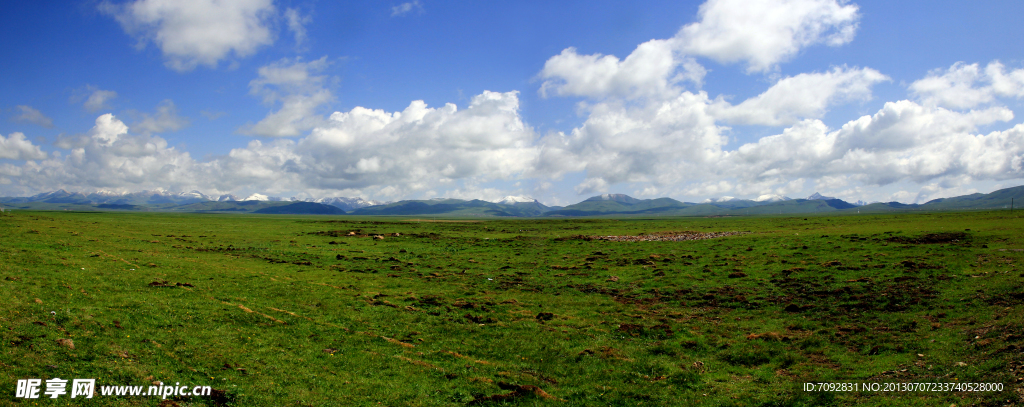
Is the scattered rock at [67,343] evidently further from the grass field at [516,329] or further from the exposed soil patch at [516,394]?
the exposed soil patch at [516,394]

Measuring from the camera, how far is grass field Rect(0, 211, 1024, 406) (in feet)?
45.5

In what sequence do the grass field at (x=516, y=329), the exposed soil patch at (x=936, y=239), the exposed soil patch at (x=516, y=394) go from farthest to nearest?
1. the exposed soil patch at (x=936, y=239)
2. the exposed soil patch at (x=516, y=394)
3. the grass field at (x=516, y=329)

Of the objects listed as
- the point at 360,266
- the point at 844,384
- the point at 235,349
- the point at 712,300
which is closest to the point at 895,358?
the point at 844,384

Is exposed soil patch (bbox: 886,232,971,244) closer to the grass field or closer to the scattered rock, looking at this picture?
the grass field

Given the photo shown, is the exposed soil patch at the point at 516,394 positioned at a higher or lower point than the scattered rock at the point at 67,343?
lower

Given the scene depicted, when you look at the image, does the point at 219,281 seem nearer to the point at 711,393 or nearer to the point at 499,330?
the point at 499,330

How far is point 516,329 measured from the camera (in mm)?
22672

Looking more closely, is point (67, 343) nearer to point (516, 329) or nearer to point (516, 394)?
point (516, 394)

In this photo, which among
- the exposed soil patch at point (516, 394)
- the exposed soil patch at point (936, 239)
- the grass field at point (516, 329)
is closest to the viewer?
the grass field at point (516, 329)

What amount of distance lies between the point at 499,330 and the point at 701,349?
32.6 ft

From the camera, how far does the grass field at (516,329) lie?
45.5 ft

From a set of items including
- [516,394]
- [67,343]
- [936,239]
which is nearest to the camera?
[67,343]

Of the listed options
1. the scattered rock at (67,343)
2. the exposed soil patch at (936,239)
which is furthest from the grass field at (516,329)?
the exposed soil patch at (936,239)

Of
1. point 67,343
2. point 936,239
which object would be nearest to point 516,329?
point 67,343
